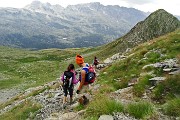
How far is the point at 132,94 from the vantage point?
696 inches

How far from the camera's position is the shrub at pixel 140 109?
12.8m

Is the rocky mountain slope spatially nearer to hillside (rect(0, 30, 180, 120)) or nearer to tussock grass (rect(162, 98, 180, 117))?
hillside (rect(0, 30, 180, 120))

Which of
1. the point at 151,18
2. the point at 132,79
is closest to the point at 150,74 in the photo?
the point at 132,79

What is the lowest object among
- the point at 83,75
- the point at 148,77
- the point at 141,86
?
the point at 141,86

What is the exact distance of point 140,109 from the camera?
13.2 meters

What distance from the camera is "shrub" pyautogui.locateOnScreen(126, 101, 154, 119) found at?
506 inches

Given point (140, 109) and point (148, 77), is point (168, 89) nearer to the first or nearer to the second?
point (148, 77)

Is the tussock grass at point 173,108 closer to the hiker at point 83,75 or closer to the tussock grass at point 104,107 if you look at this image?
the tussock grass at point 104,107

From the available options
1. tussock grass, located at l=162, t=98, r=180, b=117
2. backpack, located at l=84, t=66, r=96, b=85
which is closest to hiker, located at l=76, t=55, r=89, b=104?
backpack, located at l=84, t=66, r=96, b=85

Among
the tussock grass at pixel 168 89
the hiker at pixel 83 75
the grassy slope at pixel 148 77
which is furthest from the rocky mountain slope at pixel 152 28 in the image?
the tussock grass at pixel 168 89

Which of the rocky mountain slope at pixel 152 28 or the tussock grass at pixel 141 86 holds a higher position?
the rocky mountain slope at pixel 152 28

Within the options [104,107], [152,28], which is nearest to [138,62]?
[104,107]

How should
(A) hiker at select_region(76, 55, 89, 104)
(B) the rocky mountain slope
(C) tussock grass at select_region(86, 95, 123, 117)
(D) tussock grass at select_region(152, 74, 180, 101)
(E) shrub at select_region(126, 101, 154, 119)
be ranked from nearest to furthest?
1. (E) shrub at select_region(126, 101, 154, 119)
2. (C) tussock grass at select_region(86, 95, 123, 117)
3. (D) tussock grass at select_region(152, 74, 180, 101)
4. (A) hiker at select_region(76, 55, 89, 104)
5. (B) the rocky mountain slope

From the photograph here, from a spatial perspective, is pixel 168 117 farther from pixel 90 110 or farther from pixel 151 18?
pixel 151 18
